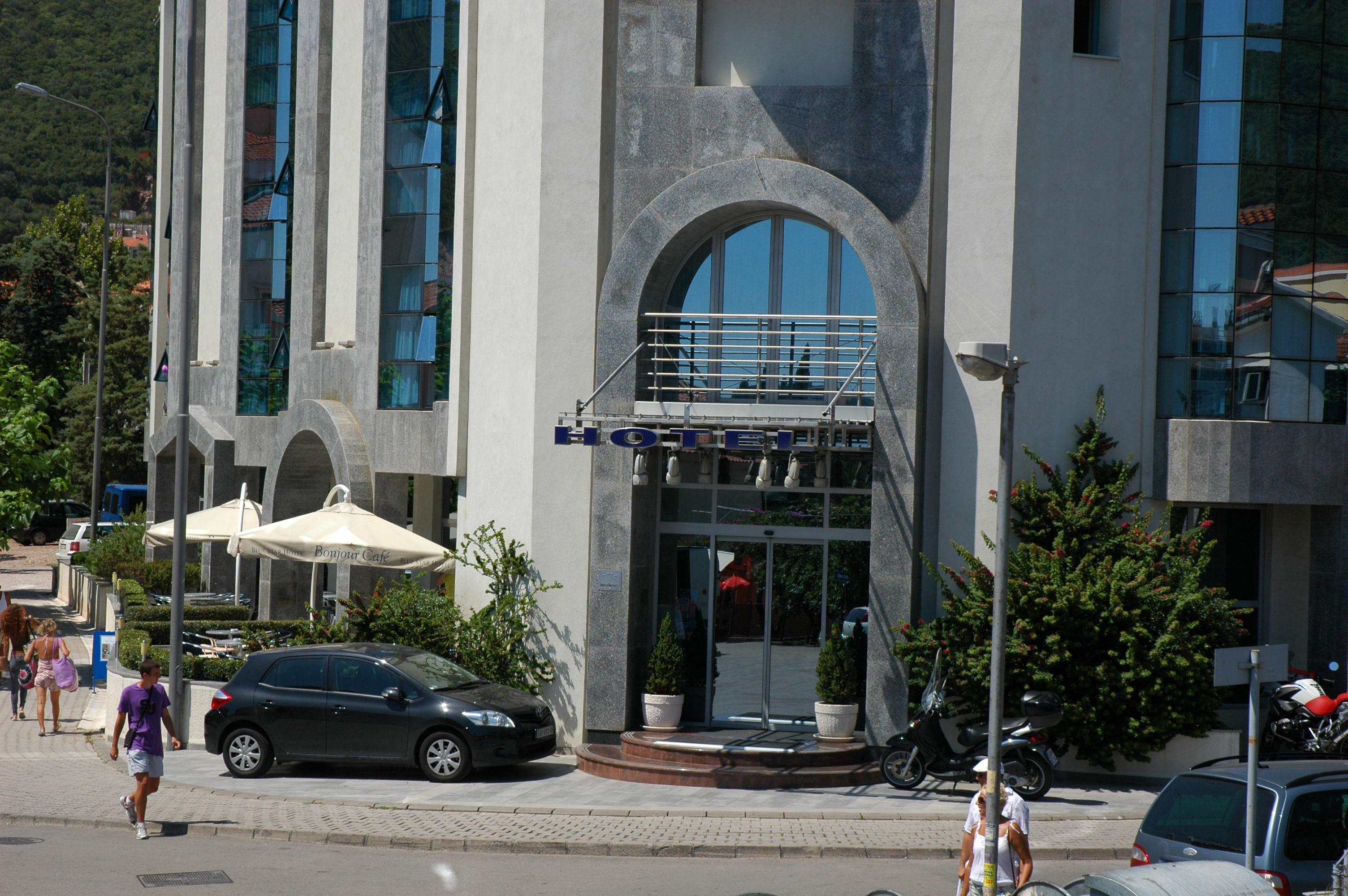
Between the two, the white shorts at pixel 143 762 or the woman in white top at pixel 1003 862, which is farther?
the white shorts at pixel 143 762

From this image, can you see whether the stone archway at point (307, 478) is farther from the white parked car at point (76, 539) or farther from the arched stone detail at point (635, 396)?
the white parked car at point (76, 539)

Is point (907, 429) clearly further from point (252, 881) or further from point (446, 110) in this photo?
point (446, 110)

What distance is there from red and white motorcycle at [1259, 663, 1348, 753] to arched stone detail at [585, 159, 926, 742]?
442 cm

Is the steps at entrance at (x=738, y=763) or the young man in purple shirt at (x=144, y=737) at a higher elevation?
the young man in purple shirt at (x=144, y=737)

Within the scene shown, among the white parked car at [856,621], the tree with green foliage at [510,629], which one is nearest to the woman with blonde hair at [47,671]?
the tree with green foliage at [510,629]

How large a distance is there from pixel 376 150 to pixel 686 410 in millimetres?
10647

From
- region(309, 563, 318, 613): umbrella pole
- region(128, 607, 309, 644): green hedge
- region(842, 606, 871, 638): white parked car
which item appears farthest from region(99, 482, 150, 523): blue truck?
region(842, 606, 871, 638): white parked car

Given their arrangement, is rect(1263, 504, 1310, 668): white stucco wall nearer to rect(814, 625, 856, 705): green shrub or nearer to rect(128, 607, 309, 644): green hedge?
rect(814, 625, 856, 705): green shrub

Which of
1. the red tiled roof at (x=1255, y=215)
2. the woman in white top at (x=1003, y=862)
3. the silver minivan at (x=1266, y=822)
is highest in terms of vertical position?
the red tiled roof at (x=1255, y=215)

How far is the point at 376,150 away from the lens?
24.9 m

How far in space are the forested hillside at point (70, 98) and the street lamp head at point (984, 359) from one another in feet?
301

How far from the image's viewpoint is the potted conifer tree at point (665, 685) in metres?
Result: 17.6

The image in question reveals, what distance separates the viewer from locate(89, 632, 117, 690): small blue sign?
22.5 metres

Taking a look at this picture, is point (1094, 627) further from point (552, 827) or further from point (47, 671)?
point (47, 671)
